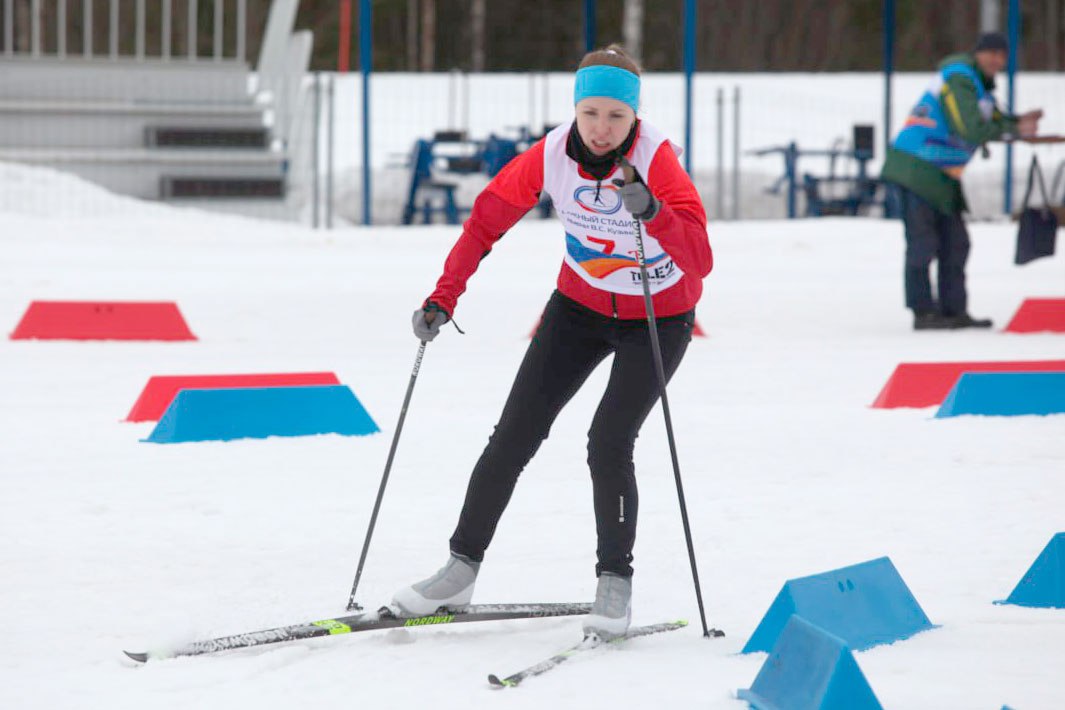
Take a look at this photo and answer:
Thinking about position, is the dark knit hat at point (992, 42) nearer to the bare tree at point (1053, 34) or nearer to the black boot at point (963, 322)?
the black boot at point (963, 322)

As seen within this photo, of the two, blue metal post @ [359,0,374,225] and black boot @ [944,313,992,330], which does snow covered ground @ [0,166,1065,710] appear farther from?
blue metal post @ [359,0,374,225]

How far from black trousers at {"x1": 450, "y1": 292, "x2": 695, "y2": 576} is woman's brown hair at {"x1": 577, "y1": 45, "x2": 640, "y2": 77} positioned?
0.57 metres

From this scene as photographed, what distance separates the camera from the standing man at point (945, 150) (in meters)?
10.1

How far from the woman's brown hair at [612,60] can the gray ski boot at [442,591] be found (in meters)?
1.19

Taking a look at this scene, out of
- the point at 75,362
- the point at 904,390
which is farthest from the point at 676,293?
the point at 75,362

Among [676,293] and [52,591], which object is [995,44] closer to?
[676,293]

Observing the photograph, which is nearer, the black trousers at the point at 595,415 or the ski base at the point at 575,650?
the ski base at the point at 575,650

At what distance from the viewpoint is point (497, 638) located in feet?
12.5

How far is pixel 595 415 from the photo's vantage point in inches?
151

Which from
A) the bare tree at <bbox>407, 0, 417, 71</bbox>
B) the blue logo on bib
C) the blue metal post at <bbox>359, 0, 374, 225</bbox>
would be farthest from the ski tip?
the bare tree at <bbox>407, 0, 417, 71</bbox>

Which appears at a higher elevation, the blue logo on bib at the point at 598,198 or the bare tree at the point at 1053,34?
the bare tree at the point at 1053,34

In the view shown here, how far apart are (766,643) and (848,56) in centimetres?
4056

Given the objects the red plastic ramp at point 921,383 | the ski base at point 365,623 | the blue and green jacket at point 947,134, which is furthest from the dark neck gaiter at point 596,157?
the blue and green jacket at point 947,134

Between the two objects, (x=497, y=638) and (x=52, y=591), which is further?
(x=52, y=591)
